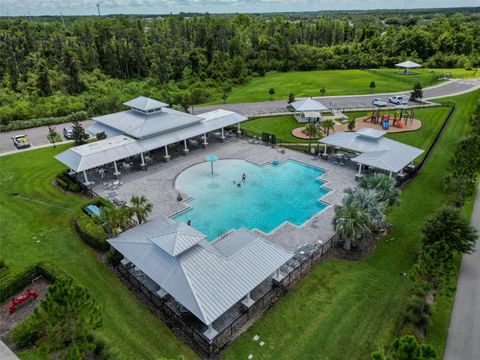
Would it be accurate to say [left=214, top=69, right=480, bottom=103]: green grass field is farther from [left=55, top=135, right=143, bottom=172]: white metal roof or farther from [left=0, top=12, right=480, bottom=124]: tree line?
[left=55, top=135, right=143, bottom=172]: white metal roof

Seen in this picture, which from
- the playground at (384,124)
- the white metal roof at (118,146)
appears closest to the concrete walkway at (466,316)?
the playground at (384,124)

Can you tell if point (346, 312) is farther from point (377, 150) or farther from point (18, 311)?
point (377, 150)

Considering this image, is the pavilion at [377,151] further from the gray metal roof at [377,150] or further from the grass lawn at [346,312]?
the grass lawn at [346,312]

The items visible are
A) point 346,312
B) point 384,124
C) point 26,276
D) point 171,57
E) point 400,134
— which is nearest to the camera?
point 346,312

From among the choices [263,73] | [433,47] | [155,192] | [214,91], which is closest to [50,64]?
[214,91]

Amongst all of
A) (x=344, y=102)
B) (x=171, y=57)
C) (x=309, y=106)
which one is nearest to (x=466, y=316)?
(x=309, y=106)

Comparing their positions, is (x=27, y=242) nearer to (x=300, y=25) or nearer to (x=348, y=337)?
(x=348, y=337)
